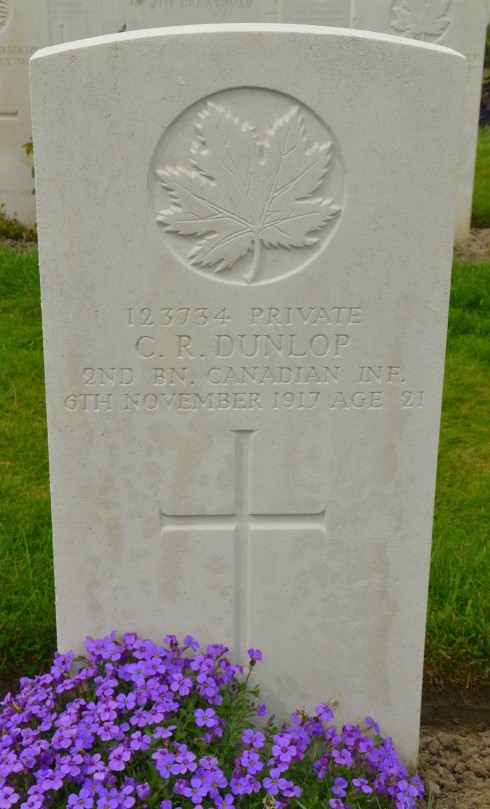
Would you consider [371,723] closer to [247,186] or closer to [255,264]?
[255,264]

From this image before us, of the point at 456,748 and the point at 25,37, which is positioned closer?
the point at 456,748

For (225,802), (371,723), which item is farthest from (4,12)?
(225,802)

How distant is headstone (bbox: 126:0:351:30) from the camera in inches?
279

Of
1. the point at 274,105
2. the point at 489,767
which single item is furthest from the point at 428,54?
the point at 489,767

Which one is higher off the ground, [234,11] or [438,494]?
[234,11]

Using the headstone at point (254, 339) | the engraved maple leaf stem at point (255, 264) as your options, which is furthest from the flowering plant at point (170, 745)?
the engraved maple leaf stem at point (255, 264)

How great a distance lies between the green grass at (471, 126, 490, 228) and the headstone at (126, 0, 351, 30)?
2.10m

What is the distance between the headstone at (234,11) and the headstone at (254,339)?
18.5ft

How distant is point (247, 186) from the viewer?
2.04 meters

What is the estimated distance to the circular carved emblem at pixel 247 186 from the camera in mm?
1991

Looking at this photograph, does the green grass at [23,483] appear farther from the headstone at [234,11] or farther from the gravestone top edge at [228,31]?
the headstone at [234,11]

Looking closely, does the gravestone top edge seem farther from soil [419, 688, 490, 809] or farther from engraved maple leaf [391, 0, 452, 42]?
engraved maple leaf [391, 0, 452, 42]

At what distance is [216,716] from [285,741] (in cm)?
18

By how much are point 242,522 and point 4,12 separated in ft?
21.0
